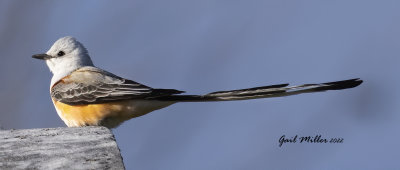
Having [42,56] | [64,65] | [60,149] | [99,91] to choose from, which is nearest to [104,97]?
[99,91]

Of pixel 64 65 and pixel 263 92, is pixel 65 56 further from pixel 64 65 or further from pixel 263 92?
pixel 263 92

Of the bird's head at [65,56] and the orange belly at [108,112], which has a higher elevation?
the bird's head at [65,56]

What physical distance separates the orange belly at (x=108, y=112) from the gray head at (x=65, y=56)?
82 centimetres

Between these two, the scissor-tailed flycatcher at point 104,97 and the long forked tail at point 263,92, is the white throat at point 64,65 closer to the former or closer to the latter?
the scissor-tailed flycatcher at point 104,97

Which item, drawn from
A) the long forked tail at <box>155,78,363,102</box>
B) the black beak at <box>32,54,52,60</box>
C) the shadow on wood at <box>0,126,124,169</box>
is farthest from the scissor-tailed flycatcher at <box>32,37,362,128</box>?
the shadow on wood at <box>0,126,124,169</box>

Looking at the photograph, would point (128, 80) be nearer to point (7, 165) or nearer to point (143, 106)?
point (143, 106)

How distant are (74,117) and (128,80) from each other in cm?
53

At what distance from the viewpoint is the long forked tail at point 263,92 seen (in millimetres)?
3775

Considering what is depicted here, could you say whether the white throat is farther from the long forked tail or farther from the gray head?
the long forked tail

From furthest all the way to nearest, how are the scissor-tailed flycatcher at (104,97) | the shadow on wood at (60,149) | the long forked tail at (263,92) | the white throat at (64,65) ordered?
the white throat at (64,65)
the scissor-tailed flycatcher at (104,97)
the long forked tail at (263,92)
the shadow on wood at (60,149)

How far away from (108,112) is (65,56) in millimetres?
1163

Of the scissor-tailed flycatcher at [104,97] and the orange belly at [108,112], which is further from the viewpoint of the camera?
the orange belly at [108,112]

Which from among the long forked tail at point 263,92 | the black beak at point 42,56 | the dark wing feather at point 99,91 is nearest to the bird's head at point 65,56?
the black beak at point 42,56

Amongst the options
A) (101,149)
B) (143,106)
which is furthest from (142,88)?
(101,149)
